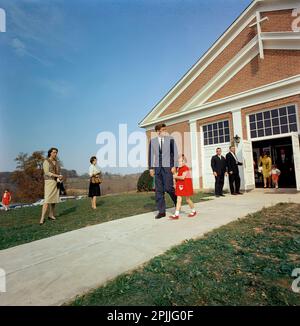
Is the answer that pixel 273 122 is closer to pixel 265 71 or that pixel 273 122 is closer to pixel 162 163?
pixel 265 71

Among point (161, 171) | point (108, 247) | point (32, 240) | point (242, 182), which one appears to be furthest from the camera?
point (242, 182)

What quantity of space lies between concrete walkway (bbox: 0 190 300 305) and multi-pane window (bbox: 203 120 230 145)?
7447 millimetres

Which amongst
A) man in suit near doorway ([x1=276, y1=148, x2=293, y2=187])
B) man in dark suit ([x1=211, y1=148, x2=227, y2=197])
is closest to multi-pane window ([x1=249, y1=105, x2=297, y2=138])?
man in dark suit ([x1=211, y1=148, x2=227, y2=197])

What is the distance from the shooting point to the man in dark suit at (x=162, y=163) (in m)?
4.98

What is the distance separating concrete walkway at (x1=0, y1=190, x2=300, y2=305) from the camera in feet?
7.08

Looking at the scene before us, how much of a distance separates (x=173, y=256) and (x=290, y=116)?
902 cm

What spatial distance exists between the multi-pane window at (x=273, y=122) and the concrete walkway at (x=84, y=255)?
254 inches

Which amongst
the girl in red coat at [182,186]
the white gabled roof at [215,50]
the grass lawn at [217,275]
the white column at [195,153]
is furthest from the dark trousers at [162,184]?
the white gabled roof at [215,50]

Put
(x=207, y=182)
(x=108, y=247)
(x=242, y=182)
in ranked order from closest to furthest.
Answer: (x=108, y=247), (x=242, y=182), (x=207, y=182)

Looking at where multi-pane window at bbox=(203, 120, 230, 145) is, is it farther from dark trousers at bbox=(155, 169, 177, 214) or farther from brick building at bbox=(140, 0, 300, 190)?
dark trousers at bbox=(155, 169, 177, 214)

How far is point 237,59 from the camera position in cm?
1123

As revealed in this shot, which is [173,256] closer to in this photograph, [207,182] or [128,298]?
[128,298]

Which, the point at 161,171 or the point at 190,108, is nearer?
the point at 161,171

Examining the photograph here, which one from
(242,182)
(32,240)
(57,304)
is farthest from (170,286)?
(242,182)
